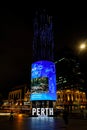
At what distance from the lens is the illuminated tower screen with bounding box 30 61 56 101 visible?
73812mm

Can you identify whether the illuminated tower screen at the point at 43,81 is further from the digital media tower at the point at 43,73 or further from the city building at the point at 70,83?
the city building at the point at 70,83

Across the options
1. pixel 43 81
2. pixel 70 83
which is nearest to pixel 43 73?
pixel 43 81

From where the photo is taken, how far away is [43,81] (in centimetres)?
7425

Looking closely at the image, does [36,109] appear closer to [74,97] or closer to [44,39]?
[44,39]

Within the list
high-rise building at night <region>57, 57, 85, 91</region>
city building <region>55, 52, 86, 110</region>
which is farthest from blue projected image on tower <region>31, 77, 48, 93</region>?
high-rise building at night <region>57, 57, 85, 91</region>

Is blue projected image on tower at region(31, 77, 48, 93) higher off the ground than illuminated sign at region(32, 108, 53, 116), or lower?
higher

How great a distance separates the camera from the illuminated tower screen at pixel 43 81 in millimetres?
73812

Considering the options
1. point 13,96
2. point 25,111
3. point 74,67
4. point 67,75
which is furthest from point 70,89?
point 13,96

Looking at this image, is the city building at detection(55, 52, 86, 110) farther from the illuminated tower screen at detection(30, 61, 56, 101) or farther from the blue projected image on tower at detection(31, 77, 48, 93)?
the blue projected image on tower at detection(31, 77, 48, 93)

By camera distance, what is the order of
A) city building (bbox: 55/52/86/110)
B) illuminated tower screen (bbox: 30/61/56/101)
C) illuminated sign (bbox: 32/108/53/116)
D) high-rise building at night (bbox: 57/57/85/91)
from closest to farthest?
illuminated tower screen (bbox: 30/61/56/101) < illuminated sign (bbox: 32/108/53/116) < city building (bbox: 55/52/86/110) < high-rise building at night (bbox: 57/57/85/91)

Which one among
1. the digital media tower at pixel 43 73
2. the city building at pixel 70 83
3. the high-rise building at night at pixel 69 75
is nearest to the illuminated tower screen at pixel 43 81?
the digital media tower at pixel 43 73

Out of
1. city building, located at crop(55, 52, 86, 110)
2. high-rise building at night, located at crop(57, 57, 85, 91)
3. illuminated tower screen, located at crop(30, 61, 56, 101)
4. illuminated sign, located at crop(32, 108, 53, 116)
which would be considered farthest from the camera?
high-rise building at night, located at crop(57, 57, 85, 91)

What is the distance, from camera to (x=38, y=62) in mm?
79188

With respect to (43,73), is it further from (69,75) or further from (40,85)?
(69,75)
